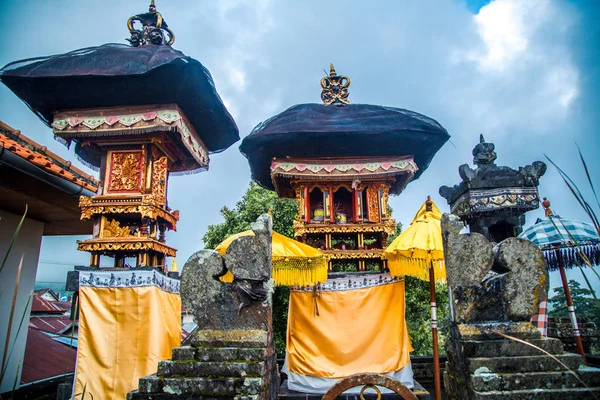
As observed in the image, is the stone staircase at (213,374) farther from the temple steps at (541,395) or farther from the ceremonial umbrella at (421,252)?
the ceremonial umbrella at (421,252)

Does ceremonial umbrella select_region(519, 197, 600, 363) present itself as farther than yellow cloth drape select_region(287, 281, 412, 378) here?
No

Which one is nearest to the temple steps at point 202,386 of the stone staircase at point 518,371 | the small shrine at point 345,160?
the stone staircase at point 518,371

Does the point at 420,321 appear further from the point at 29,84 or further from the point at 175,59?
the point at 29,84

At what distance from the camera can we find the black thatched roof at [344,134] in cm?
789

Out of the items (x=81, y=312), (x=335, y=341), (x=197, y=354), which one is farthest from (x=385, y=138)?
(x=81, y=312)

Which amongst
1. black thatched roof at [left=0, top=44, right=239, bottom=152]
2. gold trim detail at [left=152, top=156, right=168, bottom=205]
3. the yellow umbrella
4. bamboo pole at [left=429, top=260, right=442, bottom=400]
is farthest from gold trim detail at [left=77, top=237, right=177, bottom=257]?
bamboo pole at [left=429, top=260, right=442, bottom=400]

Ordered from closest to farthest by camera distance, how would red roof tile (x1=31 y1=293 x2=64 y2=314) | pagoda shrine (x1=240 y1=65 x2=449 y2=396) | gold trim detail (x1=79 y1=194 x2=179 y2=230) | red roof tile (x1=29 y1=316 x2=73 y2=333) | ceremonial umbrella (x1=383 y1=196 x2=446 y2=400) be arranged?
1. ceremonial umbrella (x1=383 y1=196 x2=446 y2=400)
2. pagoda shrine (x1=240 y1=65 x2=449 y2=396)
3. gold trim detail (x1=79 y1=194 x2=179 y2=230)
4. red roof tile (x1=29 y1=316 x2=73 y2=333)
5. red roof tile (x1=31 y1=293 x2=64 y2=314)

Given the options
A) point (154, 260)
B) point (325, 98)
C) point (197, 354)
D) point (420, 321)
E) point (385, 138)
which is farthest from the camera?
point (420, 321)

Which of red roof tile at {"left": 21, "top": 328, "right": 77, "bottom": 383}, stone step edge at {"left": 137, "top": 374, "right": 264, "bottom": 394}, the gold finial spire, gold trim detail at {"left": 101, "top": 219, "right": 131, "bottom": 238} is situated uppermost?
the gold finial spire

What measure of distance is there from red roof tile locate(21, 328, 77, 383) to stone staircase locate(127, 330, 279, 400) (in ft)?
16.8

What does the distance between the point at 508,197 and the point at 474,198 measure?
1.76ft

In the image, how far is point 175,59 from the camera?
21.3 feet

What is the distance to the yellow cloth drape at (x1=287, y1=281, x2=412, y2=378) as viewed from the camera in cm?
686

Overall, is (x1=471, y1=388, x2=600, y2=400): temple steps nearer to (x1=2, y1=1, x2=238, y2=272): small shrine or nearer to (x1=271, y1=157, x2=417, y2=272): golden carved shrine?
(x1=271, y1=157, x2=417, y2=272): golden carved shrine
